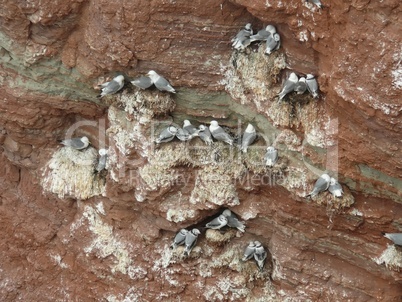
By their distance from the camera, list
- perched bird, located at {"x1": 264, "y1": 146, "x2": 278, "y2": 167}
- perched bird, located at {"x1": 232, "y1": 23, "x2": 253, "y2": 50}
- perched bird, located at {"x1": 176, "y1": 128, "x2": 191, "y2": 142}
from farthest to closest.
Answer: perched bird, located at {"x1": 176, "y1": 128, "x2": 191, "y2": 142} → perched bird, located at {"x1": 264, "y1": 146, "x2": 278, "y2": 167} → perched bird, located at {"x1": 232, "y1": 23, "x2": 253, "y2": 50}

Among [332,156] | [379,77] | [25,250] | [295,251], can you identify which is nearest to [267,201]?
[295,251]

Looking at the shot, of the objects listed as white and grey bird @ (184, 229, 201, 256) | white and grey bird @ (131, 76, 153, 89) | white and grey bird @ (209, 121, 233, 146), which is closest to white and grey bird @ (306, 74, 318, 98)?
white and grey bird @ (209, 121, 233, 146)

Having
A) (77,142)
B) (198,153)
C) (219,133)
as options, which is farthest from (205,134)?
(77,142)

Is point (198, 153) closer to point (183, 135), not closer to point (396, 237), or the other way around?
point (183, 135)

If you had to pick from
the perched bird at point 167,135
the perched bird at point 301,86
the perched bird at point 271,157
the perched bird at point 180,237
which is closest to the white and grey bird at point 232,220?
the perched bird at point 180,237

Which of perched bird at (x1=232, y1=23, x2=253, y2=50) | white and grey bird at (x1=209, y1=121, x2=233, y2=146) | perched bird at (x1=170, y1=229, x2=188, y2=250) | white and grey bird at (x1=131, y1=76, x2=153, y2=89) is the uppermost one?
perched bird at (x1=232, y1=23, x2=253, y2=50)

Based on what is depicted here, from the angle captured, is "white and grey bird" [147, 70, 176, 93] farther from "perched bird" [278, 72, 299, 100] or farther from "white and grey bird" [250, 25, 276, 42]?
"perched bird" [278, 72, 299, 100]
